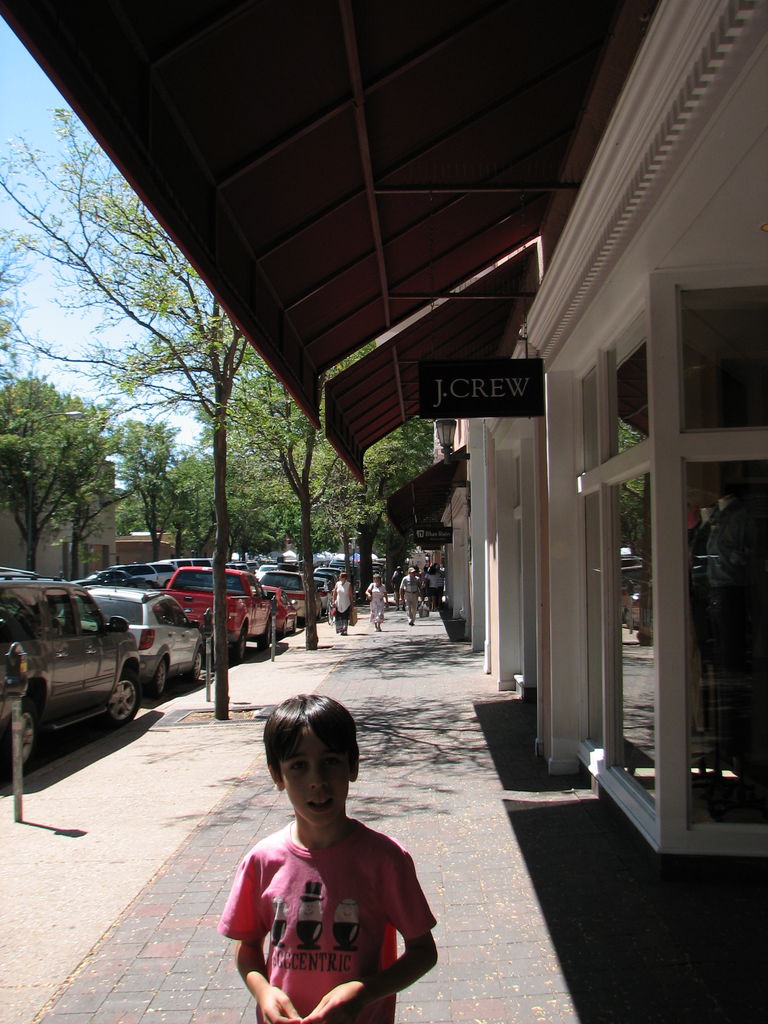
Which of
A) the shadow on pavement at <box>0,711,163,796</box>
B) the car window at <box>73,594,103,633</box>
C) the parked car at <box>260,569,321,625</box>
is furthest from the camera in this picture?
the parked car at <box>260,569,321,625</box>

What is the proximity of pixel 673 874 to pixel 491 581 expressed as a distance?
30.7 ft

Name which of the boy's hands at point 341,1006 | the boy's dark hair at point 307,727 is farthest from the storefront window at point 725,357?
the boy's hands at point 341,1006

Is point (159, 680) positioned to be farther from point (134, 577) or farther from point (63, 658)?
point (134, 577)

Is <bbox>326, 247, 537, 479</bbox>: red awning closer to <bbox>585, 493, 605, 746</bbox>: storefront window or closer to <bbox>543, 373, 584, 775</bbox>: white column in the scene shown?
<bbox>543, 373, 584, 775</bbox>: white column

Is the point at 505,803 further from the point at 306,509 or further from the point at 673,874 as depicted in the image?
the point at 306,509

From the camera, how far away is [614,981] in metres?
4.03

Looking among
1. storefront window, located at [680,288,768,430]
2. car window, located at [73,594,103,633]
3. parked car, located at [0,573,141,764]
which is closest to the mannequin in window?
storefront window, located at [680,288,768,430]

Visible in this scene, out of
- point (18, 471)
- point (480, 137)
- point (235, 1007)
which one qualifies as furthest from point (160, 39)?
point (18, 471)

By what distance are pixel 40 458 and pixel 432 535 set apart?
19394mm

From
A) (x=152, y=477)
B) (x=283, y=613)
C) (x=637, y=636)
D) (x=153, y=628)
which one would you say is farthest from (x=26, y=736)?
(x=152, y=477)

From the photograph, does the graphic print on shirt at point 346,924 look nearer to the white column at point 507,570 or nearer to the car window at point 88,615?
the car window at point 88,615

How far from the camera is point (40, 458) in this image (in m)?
39.2

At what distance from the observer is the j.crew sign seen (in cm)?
691

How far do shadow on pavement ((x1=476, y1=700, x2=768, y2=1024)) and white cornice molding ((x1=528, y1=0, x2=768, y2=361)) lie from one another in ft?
10.9
